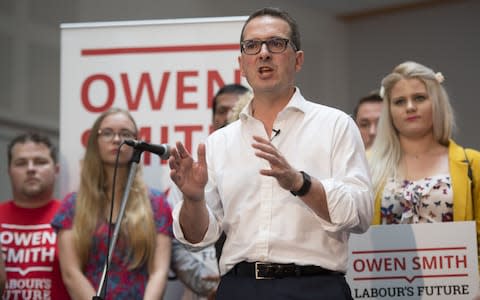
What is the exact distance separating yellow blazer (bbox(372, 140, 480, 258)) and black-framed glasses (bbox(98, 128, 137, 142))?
1.56 meters

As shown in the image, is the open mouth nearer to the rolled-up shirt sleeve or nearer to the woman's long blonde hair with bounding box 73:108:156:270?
the rolled-up shirt sleeve

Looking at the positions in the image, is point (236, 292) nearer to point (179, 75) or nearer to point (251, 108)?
point (251, 108)

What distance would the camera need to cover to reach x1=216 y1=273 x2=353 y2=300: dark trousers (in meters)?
2.72

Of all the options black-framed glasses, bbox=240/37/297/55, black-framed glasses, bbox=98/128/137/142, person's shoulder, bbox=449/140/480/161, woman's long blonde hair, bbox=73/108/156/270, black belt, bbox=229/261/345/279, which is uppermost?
black-framed glasses, bbox=240/37/297/55

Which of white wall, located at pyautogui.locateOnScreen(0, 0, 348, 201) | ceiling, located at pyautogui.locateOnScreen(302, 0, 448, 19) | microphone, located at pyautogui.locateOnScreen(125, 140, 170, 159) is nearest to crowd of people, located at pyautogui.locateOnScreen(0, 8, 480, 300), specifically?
microphone, located at pyautogui.locateOnScreen(125, 140, 170, 159)

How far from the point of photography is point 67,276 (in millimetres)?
4371

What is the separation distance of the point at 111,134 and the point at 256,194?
2033 millimetres

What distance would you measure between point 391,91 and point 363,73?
5.38 m

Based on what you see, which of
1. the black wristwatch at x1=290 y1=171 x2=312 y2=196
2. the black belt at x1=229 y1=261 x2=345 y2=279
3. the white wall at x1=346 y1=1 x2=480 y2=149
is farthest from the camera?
the white wall at x1=346 y1=1 x2=480 y2=149

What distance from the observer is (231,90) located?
4801 mm

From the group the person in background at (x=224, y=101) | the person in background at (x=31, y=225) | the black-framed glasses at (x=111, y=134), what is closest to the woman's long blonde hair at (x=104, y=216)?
the black-framed glasses at (x=111, y=134)

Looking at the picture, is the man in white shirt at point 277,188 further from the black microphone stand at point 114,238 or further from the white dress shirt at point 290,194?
the black microphone stand at point 114,238

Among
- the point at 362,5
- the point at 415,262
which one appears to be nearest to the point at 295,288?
the point at 415,262

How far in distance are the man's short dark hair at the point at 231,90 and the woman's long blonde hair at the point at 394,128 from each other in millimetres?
984
